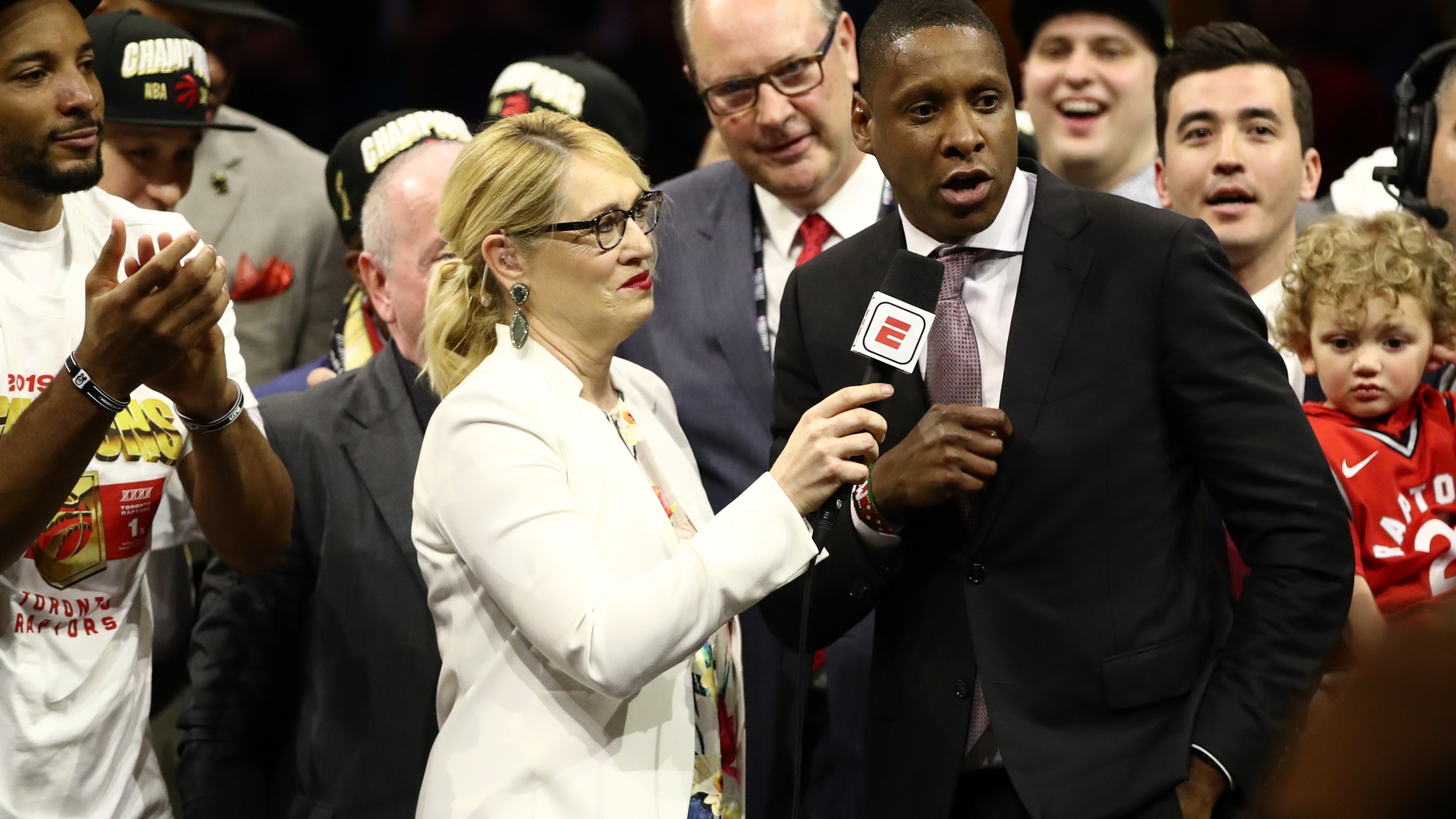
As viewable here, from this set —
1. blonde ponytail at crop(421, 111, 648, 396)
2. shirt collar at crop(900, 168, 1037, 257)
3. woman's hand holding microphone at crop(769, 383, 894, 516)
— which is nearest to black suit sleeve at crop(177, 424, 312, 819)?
blonde ponytail at crop(421, 111, 648, 396)

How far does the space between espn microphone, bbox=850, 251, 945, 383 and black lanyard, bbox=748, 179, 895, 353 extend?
1.08 m

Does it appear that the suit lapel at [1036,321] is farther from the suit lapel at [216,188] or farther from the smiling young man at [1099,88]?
the suit lapel at [216,188]

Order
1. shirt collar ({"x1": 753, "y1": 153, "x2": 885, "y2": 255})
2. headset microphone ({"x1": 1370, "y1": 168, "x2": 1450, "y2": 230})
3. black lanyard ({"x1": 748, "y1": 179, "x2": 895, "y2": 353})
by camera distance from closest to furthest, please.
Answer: headset microphone ({"x1": 1370, "y1": 168, "x2": 1450, "y2": 230})
black lanyard ({"x1": 748, "y1": 179, "x2": 895, "y2": 353})
shirt collar ({"x1": 753, "y1": 153, "x2": 885, "y2": 255})

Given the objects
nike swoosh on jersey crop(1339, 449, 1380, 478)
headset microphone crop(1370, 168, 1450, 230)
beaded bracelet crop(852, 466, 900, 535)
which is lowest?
nike swoosh on jersey crop(1339, 449, 1380, 478)

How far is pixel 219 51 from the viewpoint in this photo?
15.0ft

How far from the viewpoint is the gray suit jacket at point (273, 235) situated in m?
4.21

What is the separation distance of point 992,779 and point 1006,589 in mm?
292

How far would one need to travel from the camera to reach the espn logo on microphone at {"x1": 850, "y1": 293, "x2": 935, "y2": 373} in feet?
6.72

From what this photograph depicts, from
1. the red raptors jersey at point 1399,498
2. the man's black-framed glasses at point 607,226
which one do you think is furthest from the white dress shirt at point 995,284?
the red raptors jersey at point 1399,498

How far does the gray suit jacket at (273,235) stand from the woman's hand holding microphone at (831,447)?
2.46 metres

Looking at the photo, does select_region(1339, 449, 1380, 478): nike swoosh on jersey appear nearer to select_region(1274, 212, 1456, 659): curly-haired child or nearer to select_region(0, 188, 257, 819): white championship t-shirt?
select_region(1274, 212, 1456, 659): curly-haired child

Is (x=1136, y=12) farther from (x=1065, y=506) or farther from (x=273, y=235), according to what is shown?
(x=273, y=235)

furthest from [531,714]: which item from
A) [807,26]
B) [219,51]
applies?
[219,51]

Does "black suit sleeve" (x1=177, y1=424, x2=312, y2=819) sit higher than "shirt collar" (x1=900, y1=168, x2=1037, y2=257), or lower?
lower
